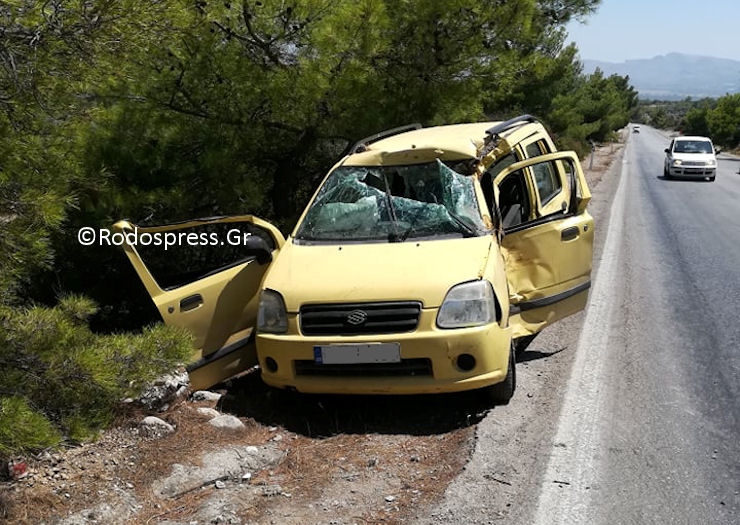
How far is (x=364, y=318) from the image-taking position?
4520mm

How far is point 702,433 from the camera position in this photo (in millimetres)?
4441

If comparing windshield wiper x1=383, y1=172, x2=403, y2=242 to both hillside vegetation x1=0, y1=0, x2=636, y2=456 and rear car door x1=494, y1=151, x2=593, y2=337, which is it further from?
hillside vegetation x1=0, y1=0, x2=636, y2=456

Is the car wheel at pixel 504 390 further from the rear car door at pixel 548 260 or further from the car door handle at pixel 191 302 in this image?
the car door handle at pixel 191 302

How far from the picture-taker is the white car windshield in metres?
27.9

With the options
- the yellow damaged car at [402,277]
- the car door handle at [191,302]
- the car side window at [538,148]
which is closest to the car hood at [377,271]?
the yellow damaged car at [402,277]

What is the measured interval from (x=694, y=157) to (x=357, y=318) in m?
26.2

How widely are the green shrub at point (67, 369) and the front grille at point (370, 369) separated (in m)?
1.04

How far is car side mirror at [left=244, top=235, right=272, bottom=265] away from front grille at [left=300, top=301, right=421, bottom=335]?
1027mm

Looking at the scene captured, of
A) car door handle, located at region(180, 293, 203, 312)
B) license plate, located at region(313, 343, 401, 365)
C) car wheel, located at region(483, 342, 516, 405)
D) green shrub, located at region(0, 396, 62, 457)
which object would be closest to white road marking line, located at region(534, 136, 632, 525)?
car wheel, located at region(483, 342, 516, 405)

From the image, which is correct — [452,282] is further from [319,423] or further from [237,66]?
[237,66]

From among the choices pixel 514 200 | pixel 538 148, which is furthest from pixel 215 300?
pixel 538 148

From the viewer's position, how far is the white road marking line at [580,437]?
359 cm

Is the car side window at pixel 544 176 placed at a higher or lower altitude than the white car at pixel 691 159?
higher

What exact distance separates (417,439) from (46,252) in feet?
8.04
